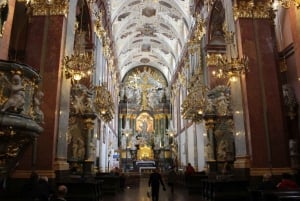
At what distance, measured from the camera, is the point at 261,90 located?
9.41 meters

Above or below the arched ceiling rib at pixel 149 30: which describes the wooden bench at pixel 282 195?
below

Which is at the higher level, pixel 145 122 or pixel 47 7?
pixel 145 122

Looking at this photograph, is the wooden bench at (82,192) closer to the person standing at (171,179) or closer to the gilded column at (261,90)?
the person standing at (171,179)

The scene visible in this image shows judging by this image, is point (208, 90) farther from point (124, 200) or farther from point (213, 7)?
point (124, 200)

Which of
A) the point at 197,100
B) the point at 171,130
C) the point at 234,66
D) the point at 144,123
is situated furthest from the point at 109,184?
the point at 144,123

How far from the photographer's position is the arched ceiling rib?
2266 centimetres

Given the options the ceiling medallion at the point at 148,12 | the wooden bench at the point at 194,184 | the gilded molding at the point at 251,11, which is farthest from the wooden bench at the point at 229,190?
the ceiling medallion at the point at 148,12

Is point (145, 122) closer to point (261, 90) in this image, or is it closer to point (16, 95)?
point (261, 90)

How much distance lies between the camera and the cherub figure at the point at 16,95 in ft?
15.7

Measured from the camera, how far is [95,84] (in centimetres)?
1452

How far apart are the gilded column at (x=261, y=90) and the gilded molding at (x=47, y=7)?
578cm

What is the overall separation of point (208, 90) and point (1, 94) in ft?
36.5

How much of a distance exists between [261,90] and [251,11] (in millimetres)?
2802

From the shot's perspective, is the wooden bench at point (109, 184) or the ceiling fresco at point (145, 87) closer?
the wooden bench at point (109, 184)
